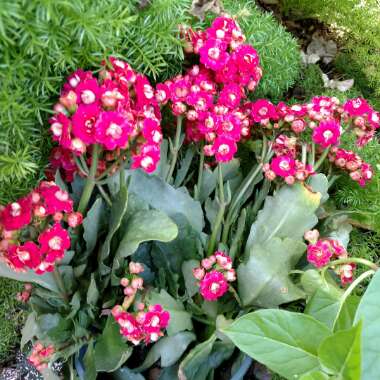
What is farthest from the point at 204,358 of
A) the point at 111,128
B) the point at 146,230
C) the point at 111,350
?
the point at 111,128

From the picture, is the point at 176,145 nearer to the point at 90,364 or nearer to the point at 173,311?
the point at 173,311

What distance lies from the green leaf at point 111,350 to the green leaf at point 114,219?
0.10 m

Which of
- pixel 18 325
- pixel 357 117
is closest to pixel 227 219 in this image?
pixel 357 117

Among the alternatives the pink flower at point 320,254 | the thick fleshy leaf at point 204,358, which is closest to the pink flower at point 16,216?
the thick fleshy leaf at point 204,358

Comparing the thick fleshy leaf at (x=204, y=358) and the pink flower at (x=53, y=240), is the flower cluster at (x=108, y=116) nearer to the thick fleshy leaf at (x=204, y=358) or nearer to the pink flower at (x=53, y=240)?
the pink flower at (x=53, y=240)

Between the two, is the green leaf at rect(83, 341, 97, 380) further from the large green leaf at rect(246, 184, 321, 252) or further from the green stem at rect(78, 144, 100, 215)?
the large green leaf at rect(246, 184, 321, 252)

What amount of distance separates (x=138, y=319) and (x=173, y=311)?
116mm

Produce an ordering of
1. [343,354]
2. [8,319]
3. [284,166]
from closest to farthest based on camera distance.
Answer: [343,354] < [284,166] < [8,319]

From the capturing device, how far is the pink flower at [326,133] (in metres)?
1.01

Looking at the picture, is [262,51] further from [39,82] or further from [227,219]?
[39,82]

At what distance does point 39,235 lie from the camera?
0.84 metres

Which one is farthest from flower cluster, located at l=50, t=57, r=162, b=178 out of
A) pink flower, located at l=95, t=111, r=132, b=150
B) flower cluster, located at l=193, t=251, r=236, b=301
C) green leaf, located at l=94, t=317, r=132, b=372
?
green leaf, located at l=94, t=317, r=132, b=372

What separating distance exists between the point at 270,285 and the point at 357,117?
0.40m

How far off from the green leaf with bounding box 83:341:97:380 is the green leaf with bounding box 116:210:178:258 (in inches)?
7.6
